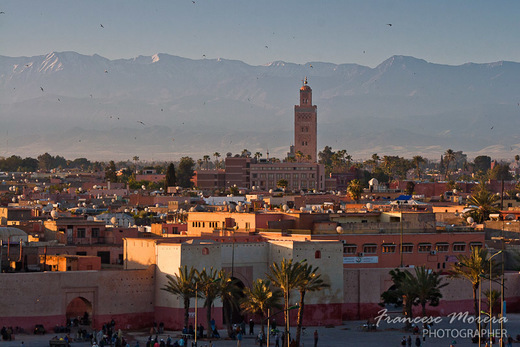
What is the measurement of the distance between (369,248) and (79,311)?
1641 cm

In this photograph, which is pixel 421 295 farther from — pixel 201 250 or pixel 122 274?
pixel 122 274

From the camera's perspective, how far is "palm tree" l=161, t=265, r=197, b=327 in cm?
4609

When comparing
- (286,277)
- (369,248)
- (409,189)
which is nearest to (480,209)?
(369,248)

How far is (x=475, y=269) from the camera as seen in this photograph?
51.1 metres

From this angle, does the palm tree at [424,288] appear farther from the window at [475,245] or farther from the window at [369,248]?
the window at [475,245]

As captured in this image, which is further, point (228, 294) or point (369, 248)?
point (369, 248)

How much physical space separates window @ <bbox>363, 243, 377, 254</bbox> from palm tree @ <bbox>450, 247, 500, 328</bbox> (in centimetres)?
450

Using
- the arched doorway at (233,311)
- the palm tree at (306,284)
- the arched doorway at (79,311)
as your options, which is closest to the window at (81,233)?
the arched doorway at (79,311)

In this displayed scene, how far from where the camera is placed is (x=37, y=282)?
45.6m

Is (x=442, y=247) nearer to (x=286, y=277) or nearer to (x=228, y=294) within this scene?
(x=286, y=277)

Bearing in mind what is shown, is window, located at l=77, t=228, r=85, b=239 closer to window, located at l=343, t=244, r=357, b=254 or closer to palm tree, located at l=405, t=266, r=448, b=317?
window, located at l=343, t=244, r=357, b=254

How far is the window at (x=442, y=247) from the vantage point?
58.4m

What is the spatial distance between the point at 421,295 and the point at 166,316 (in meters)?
11.7

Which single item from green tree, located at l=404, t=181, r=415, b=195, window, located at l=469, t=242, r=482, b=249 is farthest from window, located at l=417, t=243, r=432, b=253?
green tree, located at l=404, t=181, r=415, b=195
